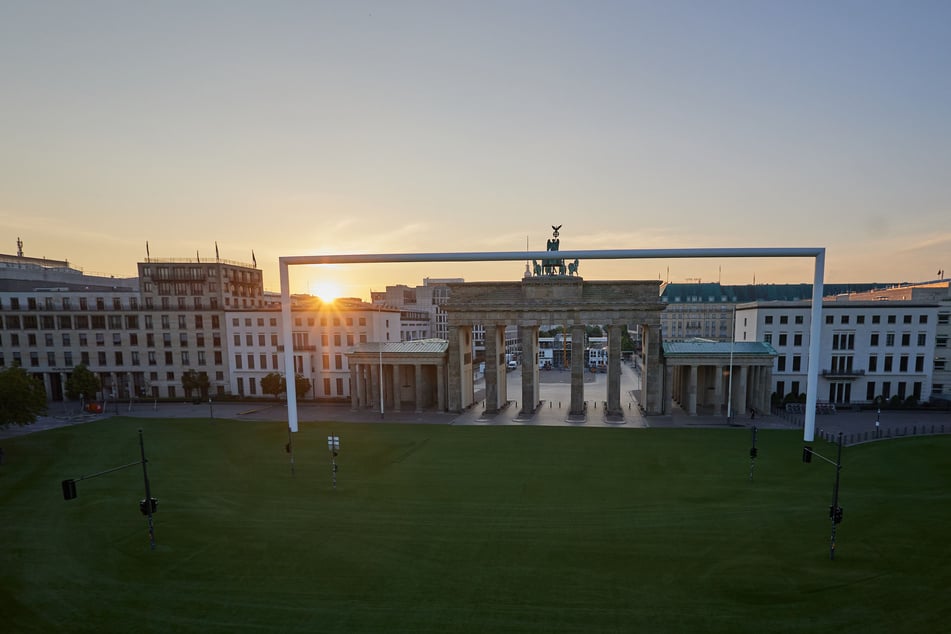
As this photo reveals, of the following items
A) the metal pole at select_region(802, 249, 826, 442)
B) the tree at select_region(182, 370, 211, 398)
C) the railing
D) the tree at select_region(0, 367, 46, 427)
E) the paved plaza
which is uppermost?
the metal pole at select_region(802, 249, 826, 442)

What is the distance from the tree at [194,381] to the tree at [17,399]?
25.2 metres

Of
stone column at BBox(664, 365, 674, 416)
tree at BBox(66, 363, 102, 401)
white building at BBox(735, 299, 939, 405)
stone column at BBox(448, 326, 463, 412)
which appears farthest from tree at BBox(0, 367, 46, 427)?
white building at BBox(735, 299, 939, 405)

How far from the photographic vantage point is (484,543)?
23.7 metres

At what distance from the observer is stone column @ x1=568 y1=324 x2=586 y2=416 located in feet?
187

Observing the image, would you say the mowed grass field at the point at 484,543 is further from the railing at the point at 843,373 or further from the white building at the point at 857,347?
the white building at the point at 857,347

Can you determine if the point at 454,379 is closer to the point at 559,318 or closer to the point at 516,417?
the point at 516,417

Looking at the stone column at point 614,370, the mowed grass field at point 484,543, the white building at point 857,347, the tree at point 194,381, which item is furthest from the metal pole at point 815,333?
the tree at point 194,381

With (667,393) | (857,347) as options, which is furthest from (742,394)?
(857,347)

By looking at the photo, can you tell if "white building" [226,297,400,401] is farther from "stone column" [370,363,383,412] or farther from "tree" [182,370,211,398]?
"stone column" [370,363,383,412]

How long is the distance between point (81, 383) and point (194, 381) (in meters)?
14.3

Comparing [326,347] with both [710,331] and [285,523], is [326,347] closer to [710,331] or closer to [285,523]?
[285,523]

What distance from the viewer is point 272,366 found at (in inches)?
2766

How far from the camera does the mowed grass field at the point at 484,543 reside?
59.2ft

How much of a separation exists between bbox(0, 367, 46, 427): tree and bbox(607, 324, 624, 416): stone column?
63.5 meters
